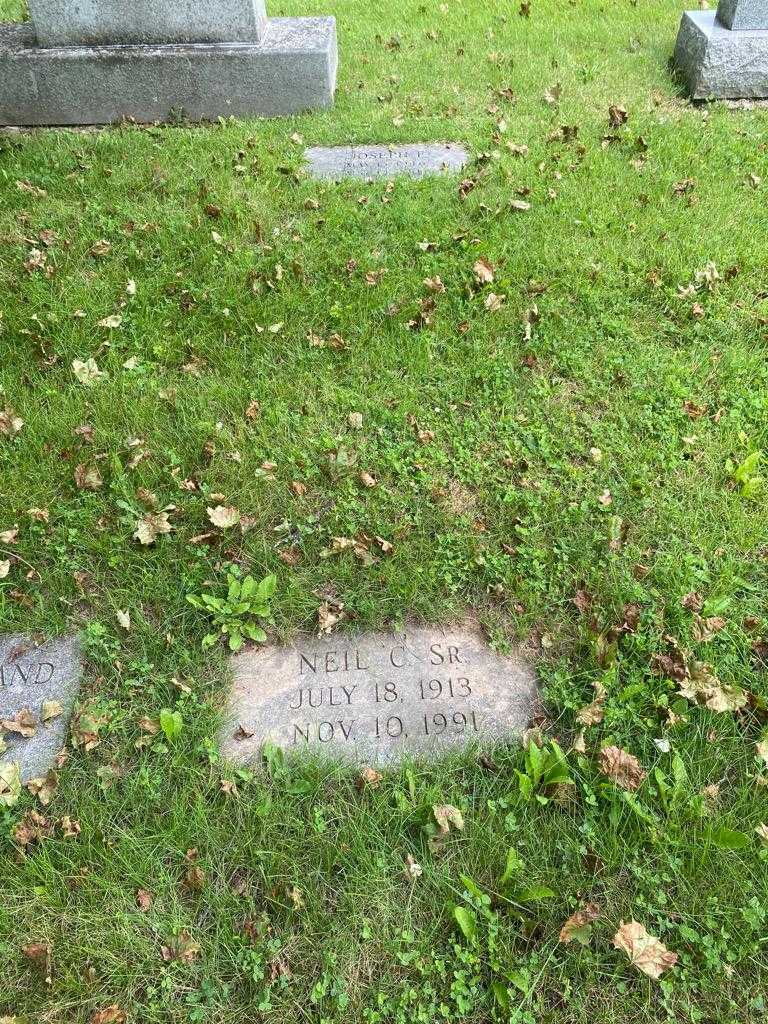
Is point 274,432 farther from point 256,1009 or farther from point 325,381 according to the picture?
point 256,1009

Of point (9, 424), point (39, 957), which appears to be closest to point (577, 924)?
point (39, 957)

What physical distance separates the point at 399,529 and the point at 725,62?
559 cm

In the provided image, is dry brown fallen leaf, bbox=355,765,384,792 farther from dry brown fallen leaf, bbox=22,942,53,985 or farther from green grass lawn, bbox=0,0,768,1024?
dry brown fallen leaf, bbox=22,942,53,985

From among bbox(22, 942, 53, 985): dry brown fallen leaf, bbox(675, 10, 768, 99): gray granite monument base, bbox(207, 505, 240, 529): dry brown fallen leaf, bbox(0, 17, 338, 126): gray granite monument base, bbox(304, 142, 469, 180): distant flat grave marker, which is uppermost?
bbox(675, 10, 768, 99): gray granite monument base

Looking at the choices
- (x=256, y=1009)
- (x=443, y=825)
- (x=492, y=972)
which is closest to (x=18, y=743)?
(x=256, y=1009)

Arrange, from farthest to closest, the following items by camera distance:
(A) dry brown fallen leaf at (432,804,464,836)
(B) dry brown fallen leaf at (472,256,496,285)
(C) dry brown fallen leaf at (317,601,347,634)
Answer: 1. (B) dry brown fallen leaf at (472,256,496,285)
2. (C) dry brown fallen leaf at (317,601,347,634)
3. (A) dry brown fallen leaf at (432,804,464,836)

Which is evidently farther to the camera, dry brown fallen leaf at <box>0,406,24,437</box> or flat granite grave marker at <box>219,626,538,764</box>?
dry brown fallen leaf at <box>0,406,24,437</box>

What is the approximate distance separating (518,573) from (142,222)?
3494 millimetres

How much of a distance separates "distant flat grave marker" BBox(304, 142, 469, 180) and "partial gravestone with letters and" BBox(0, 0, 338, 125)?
2.78 feet

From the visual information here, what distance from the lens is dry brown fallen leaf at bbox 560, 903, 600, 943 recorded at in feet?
6.11

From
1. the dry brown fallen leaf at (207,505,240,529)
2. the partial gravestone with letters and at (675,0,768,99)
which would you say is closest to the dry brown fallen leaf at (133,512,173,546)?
the dry brown fallen leaf at (207,505,240,529)

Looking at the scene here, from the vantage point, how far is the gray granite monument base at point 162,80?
571 cm

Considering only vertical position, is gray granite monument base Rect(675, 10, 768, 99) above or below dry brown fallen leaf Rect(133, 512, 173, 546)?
above

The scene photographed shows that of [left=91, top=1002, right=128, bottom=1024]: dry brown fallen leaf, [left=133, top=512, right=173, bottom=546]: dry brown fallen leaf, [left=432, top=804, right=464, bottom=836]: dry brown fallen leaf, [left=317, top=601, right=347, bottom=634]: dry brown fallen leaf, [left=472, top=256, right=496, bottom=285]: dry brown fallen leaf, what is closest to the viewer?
[left=91, top=1002, right=128, bottom=1024]: dry brown fallen leaf
